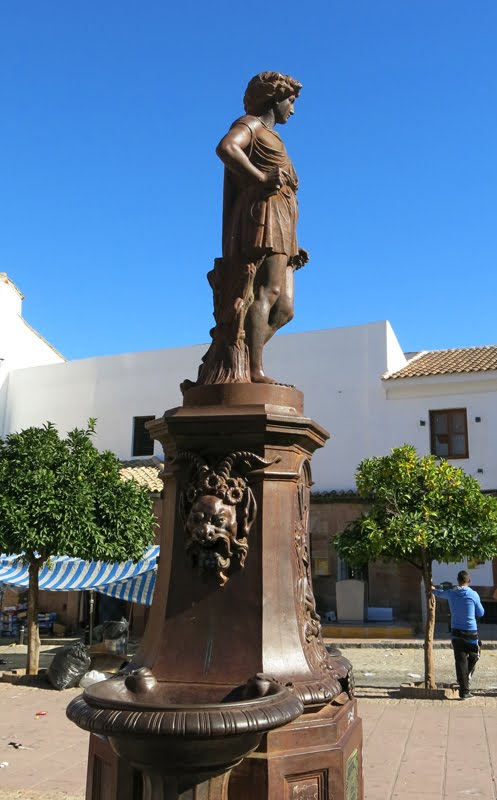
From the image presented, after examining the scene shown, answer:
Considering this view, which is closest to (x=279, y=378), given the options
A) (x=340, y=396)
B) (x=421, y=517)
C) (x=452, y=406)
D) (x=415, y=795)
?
(x=340, y=396)

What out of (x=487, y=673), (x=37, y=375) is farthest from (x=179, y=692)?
(x=37, y=375)

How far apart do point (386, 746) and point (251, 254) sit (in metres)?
4.78

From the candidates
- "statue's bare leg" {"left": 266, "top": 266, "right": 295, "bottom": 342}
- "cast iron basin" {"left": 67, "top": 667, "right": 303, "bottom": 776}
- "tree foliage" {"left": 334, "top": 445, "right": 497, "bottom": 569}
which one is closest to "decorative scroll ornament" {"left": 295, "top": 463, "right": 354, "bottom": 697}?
"cast iron basin" {"left": 67, "top": 667, "right": 303, "bottom": 776}

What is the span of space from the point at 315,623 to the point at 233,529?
0.73m

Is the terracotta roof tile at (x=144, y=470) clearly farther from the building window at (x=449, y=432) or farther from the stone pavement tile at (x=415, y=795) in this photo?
the stone pavement tile at (x=415, y=795)

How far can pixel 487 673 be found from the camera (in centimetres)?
1173

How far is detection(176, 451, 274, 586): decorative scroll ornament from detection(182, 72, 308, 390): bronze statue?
0.56 m

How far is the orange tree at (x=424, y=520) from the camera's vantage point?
965 cm

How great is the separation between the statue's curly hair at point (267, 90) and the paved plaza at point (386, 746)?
15.0 feet

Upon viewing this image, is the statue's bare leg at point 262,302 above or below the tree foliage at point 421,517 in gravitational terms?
above

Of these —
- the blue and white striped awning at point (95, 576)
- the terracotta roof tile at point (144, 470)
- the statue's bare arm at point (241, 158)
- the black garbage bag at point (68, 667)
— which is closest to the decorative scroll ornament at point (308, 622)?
the statue's bare arm at point (241, 158)

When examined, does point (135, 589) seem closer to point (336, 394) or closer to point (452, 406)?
point (336, 394)

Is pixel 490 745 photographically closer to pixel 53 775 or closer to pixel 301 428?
pixel 53 775

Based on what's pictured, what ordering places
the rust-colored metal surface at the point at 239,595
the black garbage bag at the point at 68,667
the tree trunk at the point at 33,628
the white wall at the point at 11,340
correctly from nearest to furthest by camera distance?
the rust-colored metal surface at the point at 239,595 < the black garbage bag at the point at 68,667 < the tree trunk at the point at 33,628 < the white wall at the point at 11,340
